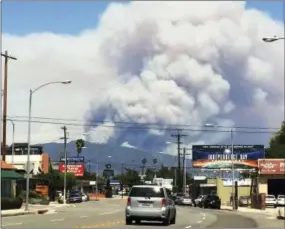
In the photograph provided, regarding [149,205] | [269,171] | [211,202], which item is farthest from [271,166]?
[149,205]

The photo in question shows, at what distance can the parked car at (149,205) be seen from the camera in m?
28.5

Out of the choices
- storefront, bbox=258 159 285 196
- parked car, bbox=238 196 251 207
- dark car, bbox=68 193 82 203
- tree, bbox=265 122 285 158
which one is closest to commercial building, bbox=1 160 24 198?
dark car, bbox=68 193 82 203

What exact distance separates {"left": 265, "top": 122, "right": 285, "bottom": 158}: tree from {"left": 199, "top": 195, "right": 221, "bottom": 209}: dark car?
1432 inches

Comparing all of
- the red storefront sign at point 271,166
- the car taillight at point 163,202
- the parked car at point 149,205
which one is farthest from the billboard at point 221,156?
the car taillight at point 163,202

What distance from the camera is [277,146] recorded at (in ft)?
364

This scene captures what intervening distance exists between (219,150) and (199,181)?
21.8 metres

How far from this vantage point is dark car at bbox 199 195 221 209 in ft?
225

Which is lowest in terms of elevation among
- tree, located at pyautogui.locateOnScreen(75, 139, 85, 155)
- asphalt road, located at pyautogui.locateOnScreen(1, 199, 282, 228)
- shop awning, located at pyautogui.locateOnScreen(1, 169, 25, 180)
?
asphalt road, located at pyautogui.locateOnScreen(1, 199, 282, 228)

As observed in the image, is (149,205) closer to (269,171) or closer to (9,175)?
(9,175)

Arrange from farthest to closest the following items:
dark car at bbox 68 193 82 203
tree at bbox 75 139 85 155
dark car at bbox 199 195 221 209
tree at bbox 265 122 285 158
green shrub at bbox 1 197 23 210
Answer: tree at bbox 75 139 85 155 → tree at bbox 265 122 285 158 → dark car at bbox 68 193 82 203 → dark car at bbox 199 195 221 209 → green shrub at bbox 1 197 23 210

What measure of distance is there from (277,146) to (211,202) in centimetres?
4465

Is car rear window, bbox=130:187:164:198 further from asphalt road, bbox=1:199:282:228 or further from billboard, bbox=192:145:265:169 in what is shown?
billboard, bbox=192:145:265:169

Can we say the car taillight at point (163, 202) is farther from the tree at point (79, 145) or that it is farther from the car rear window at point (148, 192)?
the tree at point (79, 145)

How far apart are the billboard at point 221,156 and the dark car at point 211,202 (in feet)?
73.9
